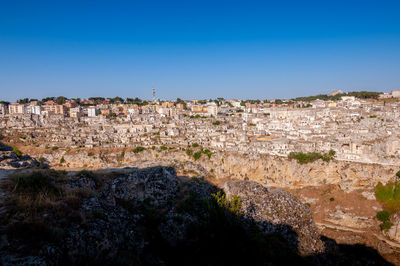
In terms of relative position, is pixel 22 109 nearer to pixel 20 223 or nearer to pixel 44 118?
pixel 44 118

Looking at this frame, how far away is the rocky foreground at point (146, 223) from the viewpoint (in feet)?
13.9

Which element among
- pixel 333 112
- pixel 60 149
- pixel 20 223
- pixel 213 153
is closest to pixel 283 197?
pixel 20 223

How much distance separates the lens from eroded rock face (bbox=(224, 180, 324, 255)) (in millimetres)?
9242

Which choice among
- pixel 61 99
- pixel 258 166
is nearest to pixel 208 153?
pixel 258 166

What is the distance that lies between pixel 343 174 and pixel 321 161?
100 inches

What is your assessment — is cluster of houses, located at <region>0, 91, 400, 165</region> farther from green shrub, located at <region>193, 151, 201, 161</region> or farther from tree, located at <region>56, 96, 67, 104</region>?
tree, located at <region>56, 96, 67, 104</region>

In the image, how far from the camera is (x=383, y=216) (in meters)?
18.3

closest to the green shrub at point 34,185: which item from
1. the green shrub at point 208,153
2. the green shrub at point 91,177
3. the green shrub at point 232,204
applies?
the green shrub at point 91,177

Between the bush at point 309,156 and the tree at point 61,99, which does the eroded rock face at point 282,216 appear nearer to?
the bush at point 309,156

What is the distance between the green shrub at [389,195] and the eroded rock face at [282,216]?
14.2m

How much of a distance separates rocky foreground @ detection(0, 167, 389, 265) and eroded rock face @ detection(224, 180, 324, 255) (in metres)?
0.04

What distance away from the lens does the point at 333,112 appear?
5050 cm

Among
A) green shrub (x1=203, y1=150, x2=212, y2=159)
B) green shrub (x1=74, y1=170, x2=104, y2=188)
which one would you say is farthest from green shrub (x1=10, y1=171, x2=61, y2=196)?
green shrub (x1=203, y1=150, x2=212, y2=159)

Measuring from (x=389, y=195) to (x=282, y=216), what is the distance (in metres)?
17.9
